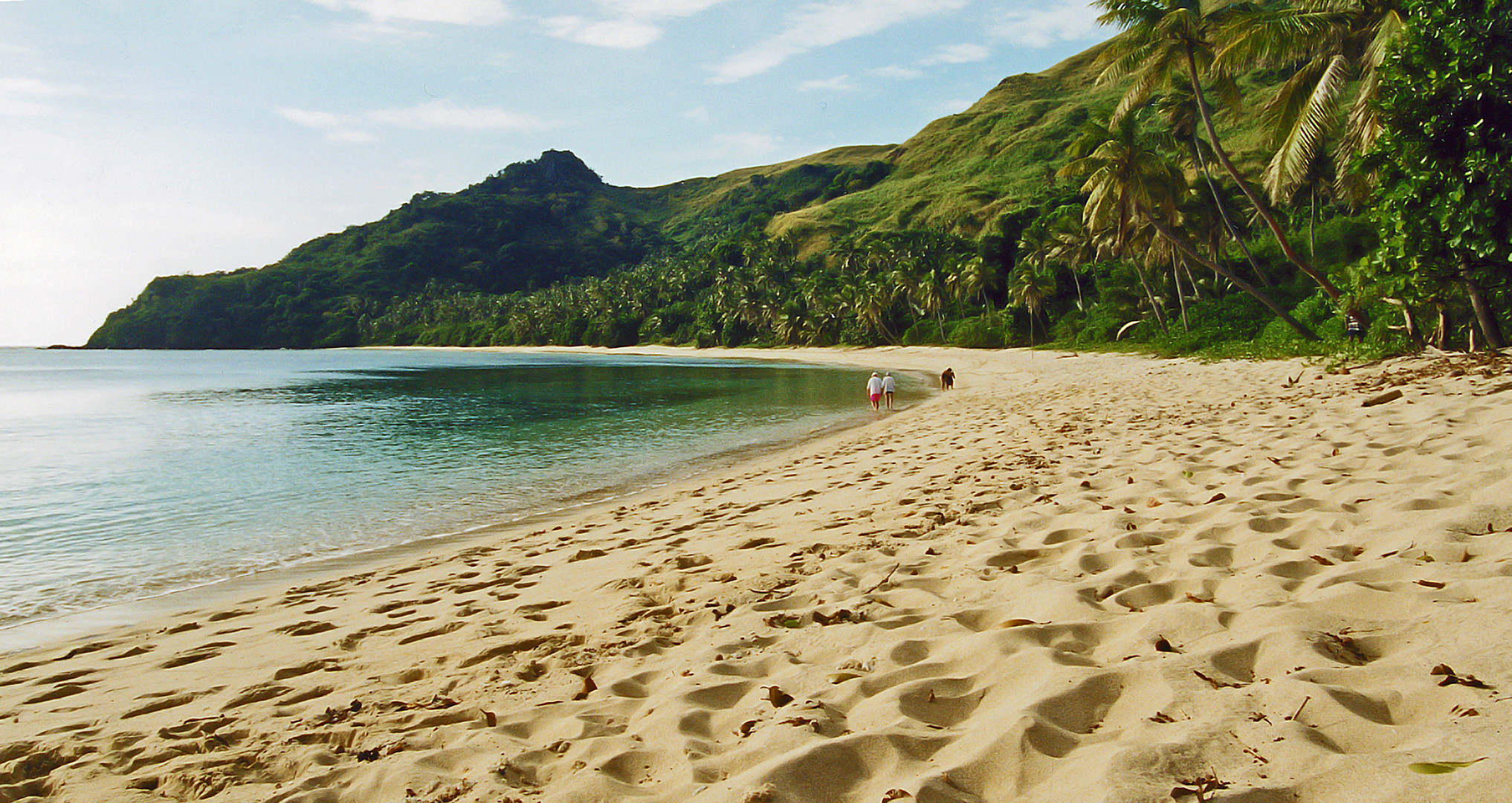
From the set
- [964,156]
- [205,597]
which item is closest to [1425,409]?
[205,597]

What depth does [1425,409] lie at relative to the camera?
7.87 meters

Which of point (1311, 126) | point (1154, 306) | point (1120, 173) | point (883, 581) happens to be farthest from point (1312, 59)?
point (1154, 306)

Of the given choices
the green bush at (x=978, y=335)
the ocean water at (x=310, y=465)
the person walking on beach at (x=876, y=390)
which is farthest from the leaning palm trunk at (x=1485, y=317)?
the green bush at (x=978, y=335)

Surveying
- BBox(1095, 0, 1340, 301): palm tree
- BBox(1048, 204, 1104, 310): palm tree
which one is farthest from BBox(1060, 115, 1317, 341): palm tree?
BBox(1048, 204, 1104, 310): palm tree

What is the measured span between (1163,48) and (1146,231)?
66.9 feet

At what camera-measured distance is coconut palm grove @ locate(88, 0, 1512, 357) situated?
1116 centimetres

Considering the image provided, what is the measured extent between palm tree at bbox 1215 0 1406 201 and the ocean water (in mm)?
11484

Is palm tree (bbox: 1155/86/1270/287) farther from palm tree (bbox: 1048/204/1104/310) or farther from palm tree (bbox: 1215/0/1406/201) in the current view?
palm tree (bbox: 1215/0/1406/201)

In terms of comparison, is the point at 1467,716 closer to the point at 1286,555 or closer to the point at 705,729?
the point at 1286,555

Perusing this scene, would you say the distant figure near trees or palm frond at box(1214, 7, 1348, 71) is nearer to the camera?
palm frond at box(1214, 7, 1348, 71)

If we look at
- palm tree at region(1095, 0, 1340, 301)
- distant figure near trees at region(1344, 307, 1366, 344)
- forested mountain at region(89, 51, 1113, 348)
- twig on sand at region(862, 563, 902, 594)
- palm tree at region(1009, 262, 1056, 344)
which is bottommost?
twig on sand at region(862, 563, 902, 594)

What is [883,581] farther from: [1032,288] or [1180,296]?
[1032,288]

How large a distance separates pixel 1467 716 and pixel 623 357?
9100 centimetres

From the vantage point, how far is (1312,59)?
58.9 ft
